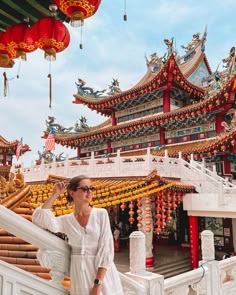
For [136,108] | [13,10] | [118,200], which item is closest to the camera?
[13,10]

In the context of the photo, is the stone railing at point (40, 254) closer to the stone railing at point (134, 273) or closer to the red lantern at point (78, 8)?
the stone railing at point (134, 273)

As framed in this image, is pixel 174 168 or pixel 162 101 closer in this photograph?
pixel 174 168

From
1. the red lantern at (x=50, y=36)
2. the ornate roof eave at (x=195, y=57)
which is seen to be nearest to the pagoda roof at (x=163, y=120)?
the ornate roof eave at (x=195, y=57)

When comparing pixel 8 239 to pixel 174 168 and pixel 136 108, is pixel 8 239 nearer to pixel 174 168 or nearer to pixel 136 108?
pixel 174 168

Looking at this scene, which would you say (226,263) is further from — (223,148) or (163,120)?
(163,120)

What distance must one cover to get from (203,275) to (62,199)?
6813 mm

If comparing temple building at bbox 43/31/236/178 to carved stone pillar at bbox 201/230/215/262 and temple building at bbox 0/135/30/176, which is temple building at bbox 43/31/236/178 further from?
carved stone pillar at bbox 201/230/215/262

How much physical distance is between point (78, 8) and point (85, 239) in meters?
2.57

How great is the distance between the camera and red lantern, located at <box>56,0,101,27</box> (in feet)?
10.9

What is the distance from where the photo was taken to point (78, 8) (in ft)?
11.1

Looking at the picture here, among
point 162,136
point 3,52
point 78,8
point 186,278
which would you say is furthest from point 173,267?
point 78,8

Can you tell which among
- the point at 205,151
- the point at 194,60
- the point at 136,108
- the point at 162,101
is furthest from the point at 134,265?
the point at 194,60

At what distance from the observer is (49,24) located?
374 centimetres

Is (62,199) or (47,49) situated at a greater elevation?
(47,49)
